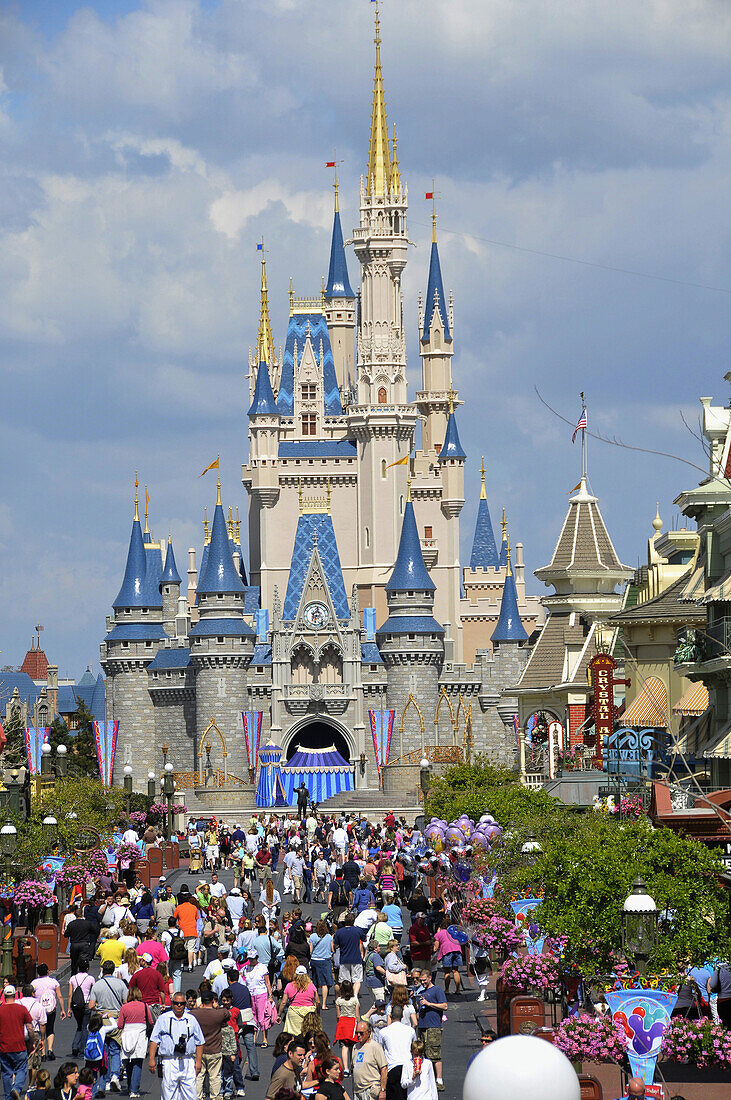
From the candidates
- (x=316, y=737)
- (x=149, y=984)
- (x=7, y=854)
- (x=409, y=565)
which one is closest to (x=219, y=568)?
(x=409, y=565)

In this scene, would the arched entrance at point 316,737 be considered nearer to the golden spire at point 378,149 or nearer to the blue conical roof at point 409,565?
the blue conical roof at point 409,565

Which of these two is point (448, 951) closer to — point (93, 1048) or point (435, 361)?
point (93, 1048)

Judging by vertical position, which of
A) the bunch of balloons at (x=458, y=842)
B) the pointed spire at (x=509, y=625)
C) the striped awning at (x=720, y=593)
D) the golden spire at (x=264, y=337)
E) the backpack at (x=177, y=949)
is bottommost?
the backpack at (x=177, y=949)

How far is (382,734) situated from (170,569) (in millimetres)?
27260

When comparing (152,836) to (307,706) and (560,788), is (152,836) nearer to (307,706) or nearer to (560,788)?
(560,788)

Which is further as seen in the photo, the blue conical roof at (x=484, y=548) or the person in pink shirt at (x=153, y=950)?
the blue conical roof at (x=484, y=548)

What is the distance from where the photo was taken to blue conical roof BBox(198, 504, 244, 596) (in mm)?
90562

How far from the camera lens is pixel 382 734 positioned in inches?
3440

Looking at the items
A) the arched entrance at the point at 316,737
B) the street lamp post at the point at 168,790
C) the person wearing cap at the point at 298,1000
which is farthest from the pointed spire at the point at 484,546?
the person wearing cap at the point at 298,1000

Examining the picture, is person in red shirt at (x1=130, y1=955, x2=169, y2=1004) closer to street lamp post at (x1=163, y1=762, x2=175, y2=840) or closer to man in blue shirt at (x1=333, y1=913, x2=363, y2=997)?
man in blue shirt at (x1=333, y1=913, x2=363, y2=997)

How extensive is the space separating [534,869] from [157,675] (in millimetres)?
74799

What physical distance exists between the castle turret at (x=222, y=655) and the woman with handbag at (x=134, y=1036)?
6937cm

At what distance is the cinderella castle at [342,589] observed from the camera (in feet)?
294

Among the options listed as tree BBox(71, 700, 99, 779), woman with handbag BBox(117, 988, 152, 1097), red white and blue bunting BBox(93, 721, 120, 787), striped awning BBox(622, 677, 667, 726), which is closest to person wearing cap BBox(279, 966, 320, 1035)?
woman with handbag BBox(117, 988, 152, 1097)
